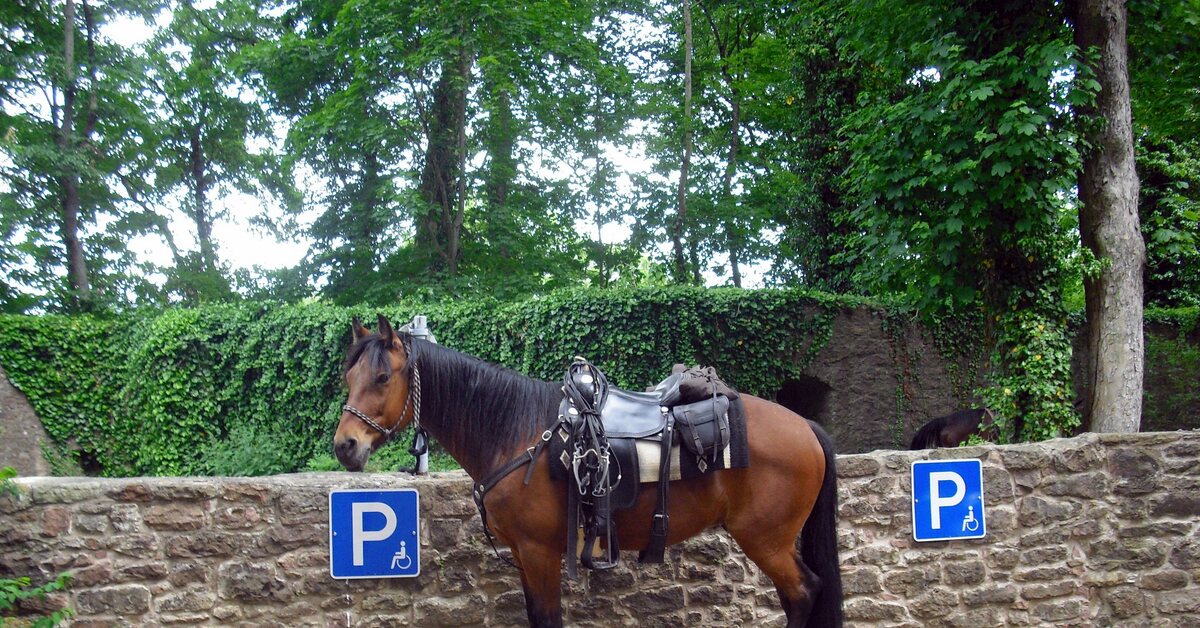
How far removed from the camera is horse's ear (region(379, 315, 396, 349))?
356 centimetres

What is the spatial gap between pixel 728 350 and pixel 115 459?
9.62 meters

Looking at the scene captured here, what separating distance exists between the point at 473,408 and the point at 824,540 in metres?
1.84

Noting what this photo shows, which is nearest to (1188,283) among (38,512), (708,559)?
(708,559)

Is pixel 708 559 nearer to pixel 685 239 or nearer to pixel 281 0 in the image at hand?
pixel 685 239

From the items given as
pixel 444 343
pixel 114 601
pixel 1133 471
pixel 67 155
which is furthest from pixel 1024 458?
pixel 67 155

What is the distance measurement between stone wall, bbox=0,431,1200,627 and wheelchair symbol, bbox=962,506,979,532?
4.5 inches

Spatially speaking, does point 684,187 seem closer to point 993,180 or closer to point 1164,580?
point 993,180

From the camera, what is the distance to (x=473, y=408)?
3.77 meters

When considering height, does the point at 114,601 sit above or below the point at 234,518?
below

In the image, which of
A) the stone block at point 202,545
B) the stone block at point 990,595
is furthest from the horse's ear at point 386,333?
the stone block at point 990,595

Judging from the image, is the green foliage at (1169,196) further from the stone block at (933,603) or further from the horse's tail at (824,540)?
the horse's tail at (824,540)

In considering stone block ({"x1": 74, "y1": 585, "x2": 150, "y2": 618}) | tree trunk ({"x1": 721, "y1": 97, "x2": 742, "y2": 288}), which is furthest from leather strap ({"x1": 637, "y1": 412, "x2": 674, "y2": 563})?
tree trunk ({"x1": 721, "y1": 97, "x2": 742, "y2": 288})

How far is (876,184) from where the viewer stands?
779 centimetres

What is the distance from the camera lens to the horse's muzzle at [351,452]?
11.2ft
